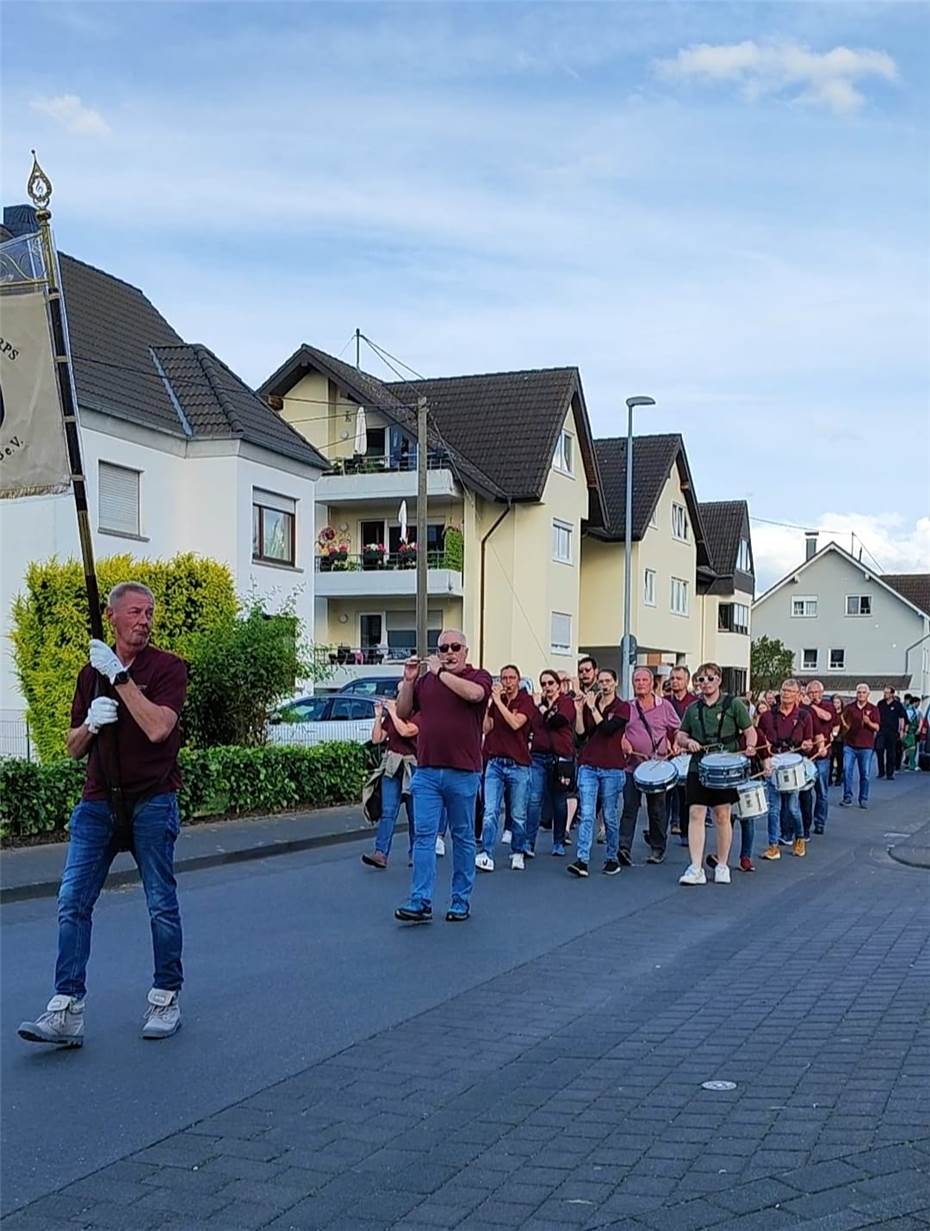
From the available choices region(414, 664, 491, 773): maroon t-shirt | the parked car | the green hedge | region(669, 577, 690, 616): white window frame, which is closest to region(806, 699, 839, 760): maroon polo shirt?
the green hedge

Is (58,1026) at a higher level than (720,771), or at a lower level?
lower

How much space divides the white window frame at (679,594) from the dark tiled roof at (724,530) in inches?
230

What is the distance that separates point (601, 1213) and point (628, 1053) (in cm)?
196

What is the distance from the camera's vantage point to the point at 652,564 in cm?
4931

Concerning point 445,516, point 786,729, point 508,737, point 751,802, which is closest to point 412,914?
point 508,737

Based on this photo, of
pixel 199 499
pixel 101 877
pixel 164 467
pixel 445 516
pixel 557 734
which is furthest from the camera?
pixel 445 516

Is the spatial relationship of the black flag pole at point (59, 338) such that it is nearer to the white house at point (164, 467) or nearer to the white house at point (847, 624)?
the white house at point (164, 467)

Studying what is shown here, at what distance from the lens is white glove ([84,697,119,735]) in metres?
6.12

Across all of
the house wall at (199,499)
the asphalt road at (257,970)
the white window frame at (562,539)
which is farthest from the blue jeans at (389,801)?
the white window frame at (562,539)

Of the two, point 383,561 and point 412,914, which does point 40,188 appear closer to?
point 412,914

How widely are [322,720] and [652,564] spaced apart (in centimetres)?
2895

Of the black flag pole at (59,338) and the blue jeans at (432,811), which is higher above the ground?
the black flag pole at (59,338)

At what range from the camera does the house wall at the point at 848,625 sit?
75.5 m

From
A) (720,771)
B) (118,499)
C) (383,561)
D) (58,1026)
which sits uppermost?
(118,499)
